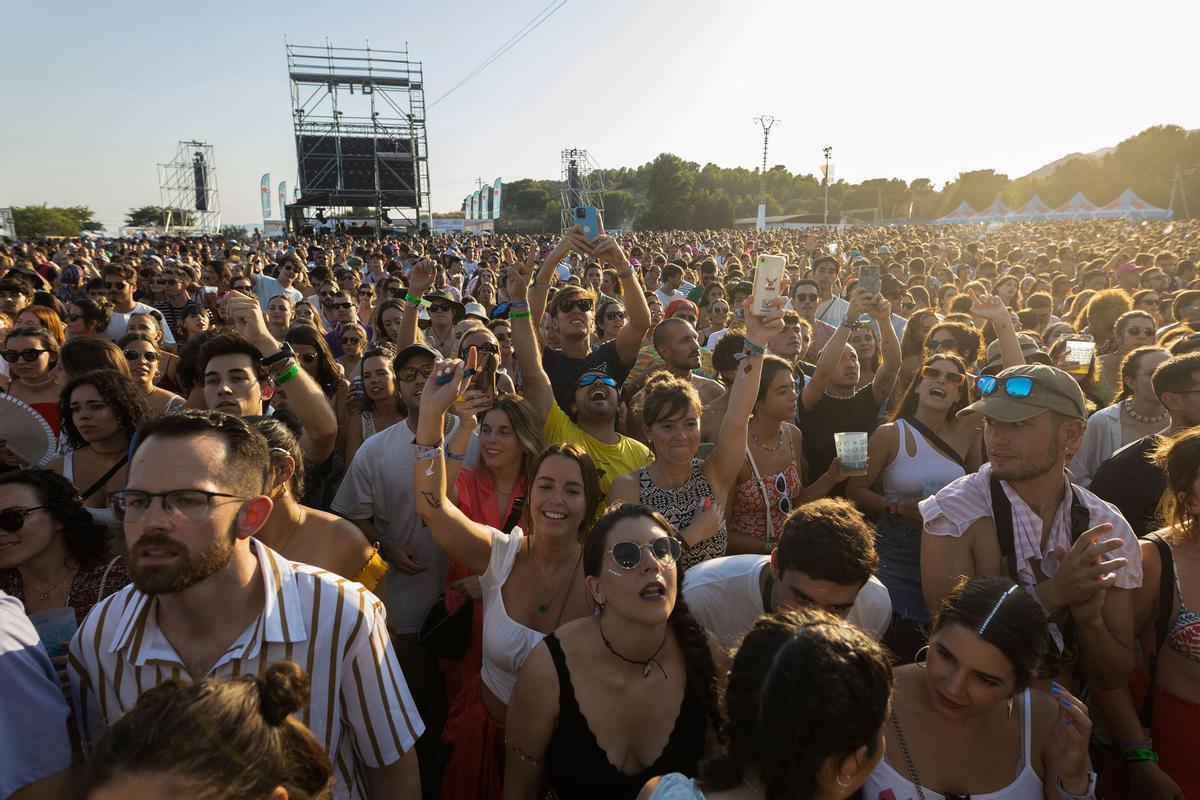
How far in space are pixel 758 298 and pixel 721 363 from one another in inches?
50.0

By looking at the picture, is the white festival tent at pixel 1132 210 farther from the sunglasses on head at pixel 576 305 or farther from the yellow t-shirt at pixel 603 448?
the yellow t-shirt at pixel 603 448

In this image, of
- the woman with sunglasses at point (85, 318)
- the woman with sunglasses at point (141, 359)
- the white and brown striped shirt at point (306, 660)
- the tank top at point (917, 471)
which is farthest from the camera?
the woman with sunglasses at point (85, 318)

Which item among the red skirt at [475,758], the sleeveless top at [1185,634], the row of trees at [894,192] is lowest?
A: the red skirt at [475,758]

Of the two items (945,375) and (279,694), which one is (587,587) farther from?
(945,375)

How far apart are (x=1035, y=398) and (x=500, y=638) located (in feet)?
6.96

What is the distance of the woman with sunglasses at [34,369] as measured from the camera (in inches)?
162

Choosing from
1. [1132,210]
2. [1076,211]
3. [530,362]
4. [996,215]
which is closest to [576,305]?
[530,362]

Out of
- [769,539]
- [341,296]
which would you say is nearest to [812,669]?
[769,539]

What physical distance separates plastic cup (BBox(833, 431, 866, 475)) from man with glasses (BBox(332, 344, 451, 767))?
2.12 metres

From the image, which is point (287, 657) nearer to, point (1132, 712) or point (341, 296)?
point (1132, 712)

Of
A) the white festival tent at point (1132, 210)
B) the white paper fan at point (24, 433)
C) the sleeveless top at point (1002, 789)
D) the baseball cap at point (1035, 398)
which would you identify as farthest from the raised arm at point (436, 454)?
the white festival tent at point (1132, 210)

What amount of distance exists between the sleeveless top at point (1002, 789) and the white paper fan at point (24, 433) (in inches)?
149

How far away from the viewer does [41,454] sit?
337 centimetres

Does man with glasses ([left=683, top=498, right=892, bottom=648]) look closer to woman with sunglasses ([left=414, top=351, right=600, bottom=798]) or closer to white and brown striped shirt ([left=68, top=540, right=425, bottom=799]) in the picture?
woman with sunglasses ([left=414, top=351, right=600, bottom=798])
